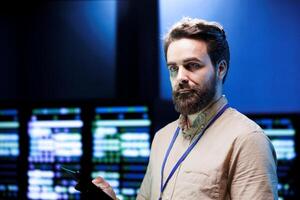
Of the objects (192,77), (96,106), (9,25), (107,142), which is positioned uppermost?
(9,25)

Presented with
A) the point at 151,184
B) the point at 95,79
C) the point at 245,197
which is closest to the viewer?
the point at 245,197

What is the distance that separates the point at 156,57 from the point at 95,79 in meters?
0.66

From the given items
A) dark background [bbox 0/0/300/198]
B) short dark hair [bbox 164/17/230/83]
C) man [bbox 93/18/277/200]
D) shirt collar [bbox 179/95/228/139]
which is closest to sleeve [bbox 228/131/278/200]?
man [bbox 93/18/277/200]

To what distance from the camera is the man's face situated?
1487 millimetres

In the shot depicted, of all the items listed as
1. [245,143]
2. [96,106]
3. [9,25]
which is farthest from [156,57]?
[245,143]

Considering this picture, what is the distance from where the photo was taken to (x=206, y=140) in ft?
4.84

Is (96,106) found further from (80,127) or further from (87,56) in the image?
(87,56)

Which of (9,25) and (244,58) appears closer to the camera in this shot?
(244,58)

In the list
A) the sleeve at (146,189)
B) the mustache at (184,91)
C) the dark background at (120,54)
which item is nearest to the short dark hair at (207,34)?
the mustache at (184,91)

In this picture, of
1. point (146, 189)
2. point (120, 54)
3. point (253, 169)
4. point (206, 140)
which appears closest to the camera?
point (253, 169)

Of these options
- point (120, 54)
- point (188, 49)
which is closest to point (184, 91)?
point (188, 49)

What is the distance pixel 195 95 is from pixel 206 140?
0.46 feet

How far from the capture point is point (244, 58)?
8.51ft

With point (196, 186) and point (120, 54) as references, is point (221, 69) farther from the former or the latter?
point (120, 54)
